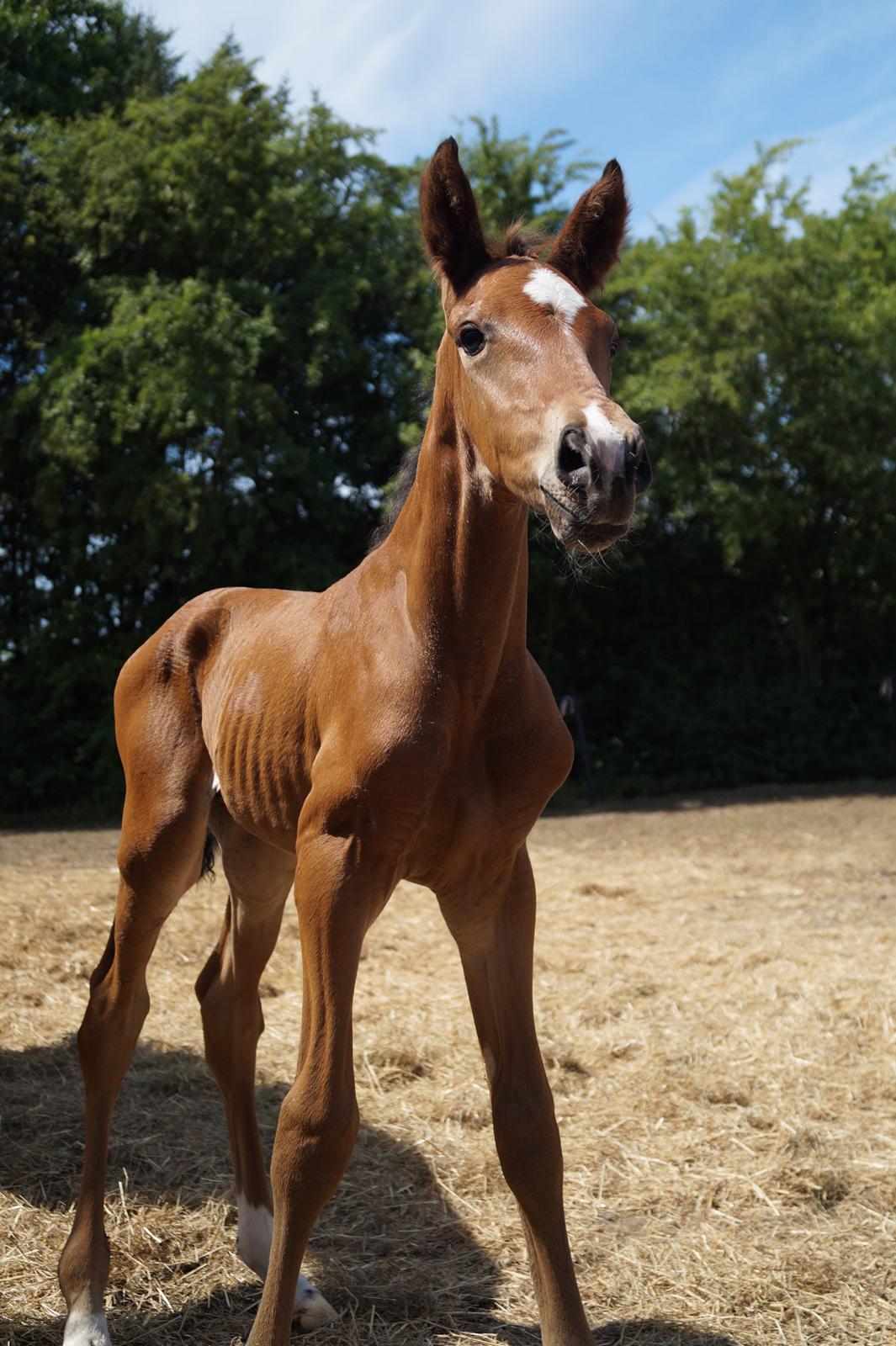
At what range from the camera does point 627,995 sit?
544 cm

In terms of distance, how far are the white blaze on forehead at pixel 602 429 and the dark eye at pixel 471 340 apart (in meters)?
0.46

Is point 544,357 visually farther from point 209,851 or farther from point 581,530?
point 209,851

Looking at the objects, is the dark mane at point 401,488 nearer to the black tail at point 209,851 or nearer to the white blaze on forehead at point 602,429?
the white blaze on forehead at point 602,429

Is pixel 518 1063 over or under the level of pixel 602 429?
under

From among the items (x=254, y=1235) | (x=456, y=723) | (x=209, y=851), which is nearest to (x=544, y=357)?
(x=456, y=723)

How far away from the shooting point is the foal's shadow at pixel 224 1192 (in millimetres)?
2730

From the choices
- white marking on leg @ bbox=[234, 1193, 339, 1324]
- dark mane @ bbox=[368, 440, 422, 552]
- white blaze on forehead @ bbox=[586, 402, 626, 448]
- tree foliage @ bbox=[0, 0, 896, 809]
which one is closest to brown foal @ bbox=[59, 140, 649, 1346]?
white blaze on forehead @ bbox=[586, 402, 626, 448]

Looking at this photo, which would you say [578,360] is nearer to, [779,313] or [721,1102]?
[721,1102]

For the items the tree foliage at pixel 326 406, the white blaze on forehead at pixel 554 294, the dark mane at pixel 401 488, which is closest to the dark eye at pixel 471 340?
the white blaze on forehead at pixel 554 294

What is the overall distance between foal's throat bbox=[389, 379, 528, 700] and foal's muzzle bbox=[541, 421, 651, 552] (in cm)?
40

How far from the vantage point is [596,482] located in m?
1.90

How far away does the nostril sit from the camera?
1912 millimetres

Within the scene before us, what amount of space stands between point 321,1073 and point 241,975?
1072mm

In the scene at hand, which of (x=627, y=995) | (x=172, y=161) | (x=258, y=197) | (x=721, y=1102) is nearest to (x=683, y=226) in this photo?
(x=258, y=197)
